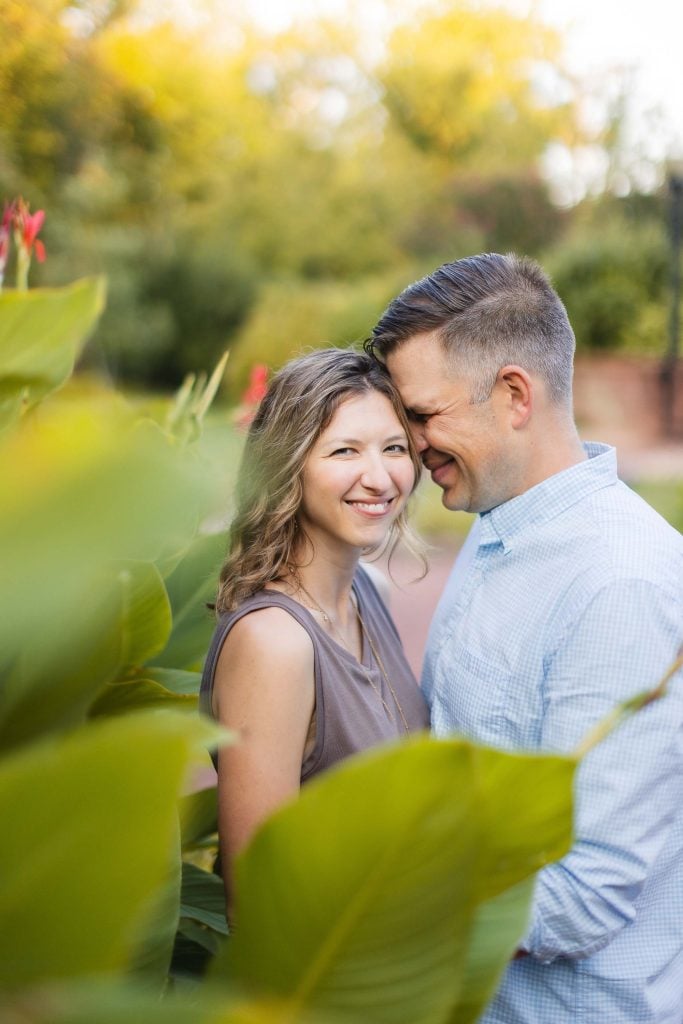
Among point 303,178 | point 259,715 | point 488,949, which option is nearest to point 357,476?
point 259,715

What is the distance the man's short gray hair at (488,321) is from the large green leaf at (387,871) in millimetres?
1425

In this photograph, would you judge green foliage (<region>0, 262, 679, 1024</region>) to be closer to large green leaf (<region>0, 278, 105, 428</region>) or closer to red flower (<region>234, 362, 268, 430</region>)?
large green leaf (<region>0, 278, 105, 428</region>)

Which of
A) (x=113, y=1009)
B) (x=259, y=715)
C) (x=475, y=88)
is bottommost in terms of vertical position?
(x=259, y=715)

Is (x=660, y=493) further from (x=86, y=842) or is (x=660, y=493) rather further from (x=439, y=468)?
(x=86, y=842)

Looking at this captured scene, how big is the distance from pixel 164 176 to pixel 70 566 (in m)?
24.2

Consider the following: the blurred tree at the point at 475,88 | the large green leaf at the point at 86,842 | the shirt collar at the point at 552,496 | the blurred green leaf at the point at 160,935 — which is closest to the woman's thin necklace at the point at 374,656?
the shirt collar at the point at 552,496

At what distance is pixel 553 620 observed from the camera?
5.68ft

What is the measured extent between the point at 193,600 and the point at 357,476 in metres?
0.39

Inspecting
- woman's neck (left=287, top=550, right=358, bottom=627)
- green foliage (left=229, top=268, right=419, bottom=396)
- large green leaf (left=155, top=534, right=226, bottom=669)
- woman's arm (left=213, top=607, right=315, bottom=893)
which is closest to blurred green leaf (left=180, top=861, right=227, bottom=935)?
woman's arm (left=213, top=607, right=315, bottom=893)

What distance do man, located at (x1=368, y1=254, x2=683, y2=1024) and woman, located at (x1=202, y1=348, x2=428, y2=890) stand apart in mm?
118

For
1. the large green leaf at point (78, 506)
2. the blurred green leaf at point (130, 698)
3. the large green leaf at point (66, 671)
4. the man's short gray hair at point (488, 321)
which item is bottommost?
the blurred green leaf at point (130, 698)

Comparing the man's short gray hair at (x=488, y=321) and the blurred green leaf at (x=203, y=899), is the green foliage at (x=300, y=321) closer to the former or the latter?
the man's short gray hair at (x=488, y=321)

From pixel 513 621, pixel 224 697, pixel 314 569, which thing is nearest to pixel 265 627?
pixel 224 697

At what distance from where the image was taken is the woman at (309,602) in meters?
1.64
